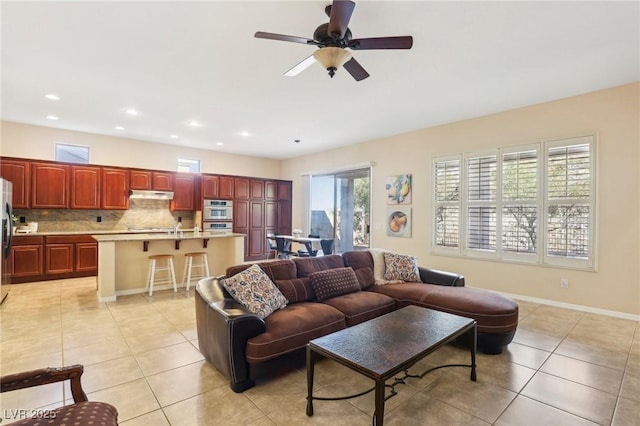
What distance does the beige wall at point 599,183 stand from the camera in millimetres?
3943

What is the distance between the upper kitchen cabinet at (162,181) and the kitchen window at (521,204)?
19.6 ft

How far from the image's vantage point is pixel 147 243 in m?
5.12

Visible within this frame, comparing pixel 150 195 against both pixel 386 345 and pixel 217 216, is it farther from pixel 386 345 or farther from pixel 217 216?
pixel 386 345

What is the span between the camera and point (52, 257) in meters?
5.76

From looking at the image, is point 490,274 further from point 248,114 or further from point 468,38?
point 248,114

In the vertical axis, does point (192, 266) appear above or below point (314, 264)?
below

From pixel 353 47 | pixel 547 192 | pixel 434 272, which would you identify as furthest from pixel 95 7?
pixel 547 192

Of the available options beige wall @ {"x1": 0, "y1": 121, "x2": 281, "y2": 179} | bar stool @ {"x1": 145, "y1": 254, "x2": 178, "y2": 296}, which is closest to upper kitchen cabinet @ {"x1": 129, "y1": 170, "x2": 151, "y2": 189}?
beige wall @ {"x1": 0, "y1": 121, "x2": 281, "y2": 179}

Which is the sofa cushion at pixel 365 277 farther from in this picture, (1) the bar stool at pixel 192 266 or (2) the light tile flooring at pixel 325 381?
(1) the bar stool at pixel 192 266

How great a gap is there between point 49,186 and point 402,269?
6737 mm

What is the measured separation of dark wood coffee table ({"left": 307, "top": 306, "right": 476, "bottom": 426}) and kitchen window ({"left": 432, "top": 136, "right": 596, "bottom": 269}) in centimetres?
293

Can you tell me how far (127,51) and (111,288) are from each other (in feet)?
10.7

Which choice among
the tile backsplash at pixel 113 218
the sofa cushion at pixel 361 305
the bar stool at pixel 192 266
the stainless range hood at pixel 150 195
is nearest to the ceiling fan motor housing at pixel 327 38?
the sofa cushion at pixel 361 305

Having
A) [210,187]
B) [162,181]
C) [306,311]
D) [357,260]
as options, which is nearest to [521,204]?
[357,260]
